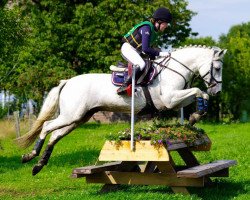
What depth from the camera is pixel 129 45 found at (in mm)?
10797

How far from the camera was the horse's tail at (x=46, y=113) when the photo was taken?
1158 cm

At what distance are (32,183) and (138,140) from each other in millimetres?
4033

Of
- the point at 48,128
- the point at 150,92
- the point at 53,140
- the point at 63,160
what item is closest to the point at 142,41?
the point at 150,92

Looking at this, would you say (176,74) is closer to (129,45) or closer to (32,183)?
(129,45)

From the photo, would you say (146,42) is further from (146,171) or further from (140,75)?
(146,171)

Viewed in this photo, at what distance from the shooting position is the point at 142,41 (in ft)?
34.7

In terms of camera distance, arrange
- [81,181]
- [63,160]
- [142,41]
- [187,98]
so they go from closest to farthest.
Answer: [187,98]
[142,41]
[81,181]
[63,160]

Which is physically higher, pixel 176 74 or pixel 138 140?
pixel 176 74

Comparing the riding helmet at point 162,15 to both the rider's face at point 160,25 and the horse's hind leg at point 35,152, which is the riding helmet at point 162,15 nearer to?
the rider's face at point 160,25

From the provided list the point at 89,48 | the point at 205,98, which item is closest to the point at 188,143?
the point at 205,98

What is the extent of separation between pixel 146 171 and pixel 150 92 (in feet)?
5.59

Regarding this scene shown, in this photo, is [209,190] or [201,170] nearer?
[201,170]

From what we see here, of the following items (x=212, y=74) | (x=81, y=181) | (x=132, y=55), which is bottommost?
(x=81, y=181)

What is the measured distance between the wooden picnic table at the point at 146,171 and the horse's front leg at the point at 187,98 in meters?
0.63
